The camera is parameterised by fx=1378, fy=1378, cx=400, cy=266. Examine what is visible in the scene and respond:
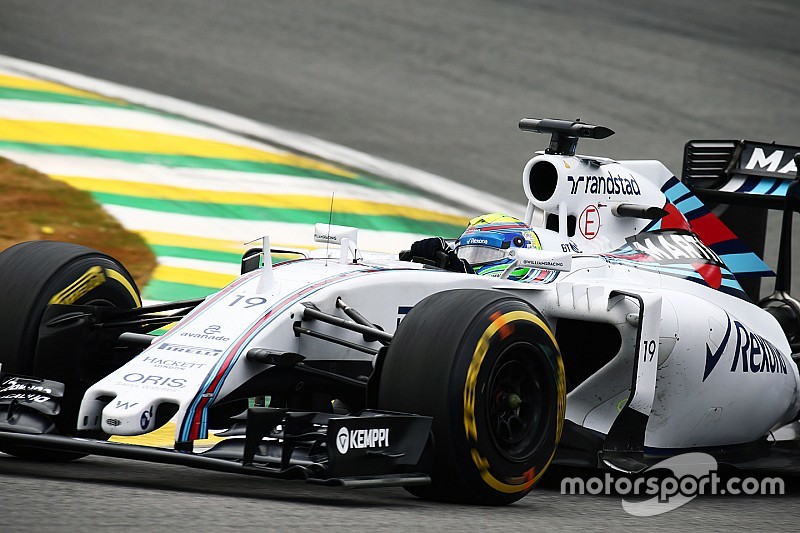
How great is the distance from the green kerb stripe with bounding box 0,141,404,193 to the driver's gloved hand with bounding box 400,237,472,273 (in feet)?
19.5

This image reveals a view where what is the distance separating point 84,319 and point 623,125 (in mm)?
10627

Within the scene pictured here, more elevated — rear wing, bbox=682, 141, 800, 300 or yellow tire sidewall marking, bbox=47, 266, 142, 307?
rear wing, bbox=682, 141, 800, 300

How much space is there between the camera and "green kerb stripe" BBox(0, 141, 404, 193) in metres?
12.3

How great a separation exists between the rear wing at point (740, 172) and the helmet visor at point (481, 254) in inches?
96.5

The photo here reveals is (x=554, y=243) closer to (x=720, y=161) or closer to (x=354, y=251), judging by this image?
(x=354, y=251)

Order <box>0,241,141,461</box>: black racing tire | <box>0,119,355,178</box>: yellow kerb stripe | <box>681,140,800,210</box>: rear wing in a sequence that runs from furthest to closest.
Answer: <box>0,119,355,178</box>: yellow kerb stripe
<box>681,140,800,210</box>: rear wing
<box>0,241,141,461</box>: black racing tire

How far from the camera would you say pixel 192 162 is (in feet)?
42.2

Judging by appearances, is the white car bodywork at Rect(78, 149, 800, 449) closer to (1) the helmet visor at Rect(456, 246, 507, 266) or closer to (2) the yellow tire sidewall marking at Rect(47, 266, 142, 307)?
(1) the helmet visor at Rect(456, 246, 507, 266)

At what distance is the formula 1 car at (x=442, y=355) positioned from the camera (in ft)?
18.6

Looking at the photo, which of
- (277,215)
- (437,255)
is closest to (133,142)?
(277,215)

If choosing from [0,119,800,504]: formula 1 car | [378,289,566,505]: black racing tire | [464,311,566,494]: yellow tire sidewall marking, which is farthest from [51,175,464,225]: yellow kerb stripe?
[464,311,566,494]: yellow tire sidewall marking

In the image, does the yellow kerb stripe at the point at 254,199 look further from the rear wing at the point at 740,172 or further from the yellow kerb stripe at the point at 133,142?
the rear wing at the point at 740,172

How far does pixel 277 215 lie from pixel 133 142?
1682 millimetres

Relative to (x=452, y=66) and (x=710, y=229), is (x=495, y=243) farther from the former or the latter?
(x=452, y=66)
